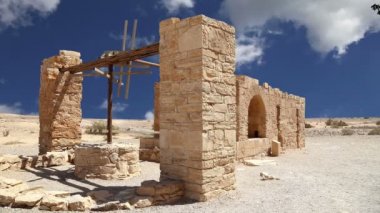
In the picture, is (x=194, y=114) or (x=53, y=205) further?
(x=194, y=114)

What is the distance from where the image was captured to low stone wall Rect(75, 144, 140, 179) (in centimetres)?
819

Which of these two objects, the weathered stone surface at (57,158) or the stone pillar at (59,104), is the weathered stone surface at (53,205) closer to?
the weathered stone surface at (57,158)

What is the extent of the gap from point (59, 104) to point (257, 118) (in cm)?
742

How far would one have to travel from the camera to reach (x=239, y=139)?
36.1 feet

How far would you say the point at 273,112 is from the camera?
13805 millimetres

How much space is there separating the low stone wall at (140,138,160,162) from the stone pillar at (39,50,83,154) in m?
2.26

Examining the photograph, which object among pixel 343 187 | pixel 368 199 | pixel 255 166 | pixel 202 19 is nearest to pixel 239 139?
pixel 255 166

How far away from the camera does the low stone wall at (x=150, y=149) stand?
11.5 m

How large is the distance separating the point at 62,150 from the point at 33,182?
→ 9.29 feet

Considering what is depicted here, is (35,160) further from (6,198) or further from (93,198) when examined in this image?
(93,198)

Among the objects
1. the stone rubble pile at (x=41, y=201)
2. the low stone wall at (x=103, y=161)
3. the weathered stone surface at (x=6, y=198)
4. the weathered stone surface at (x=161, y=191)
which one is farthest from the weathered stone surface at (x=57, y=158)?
the weathered stone surface at (x=161, y=191)

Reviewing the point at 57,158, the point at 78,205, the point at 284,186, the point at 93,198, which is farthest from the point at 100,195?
the point at 57,158

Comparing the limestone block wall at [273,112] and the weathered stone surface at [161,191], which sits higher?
the limestone block wall at [273,112]

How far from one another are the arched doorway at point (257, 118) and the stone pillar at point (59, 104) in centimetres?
660
